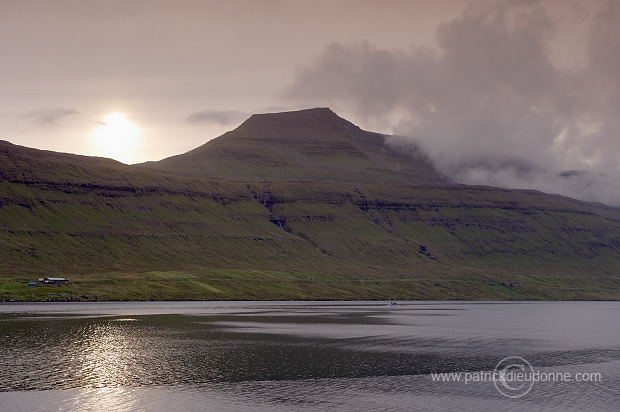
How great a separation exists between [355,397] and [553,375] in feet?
116

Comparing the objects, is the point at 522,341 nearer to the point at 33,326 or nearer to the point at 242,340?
the point at 242,340

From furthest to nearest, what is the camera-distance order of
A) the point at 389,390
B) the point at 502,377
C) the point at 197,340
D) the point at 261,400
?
the point at 197,340, the point at 502,377, the point at 389,390, the point at 261,400

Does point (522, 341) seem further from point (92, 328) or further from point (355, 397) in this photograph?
point (92, 328)

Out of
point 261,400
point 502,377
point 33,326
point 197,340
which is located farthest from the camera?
point 33,326

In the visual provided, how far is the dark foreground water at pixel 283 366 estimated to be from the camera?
76.7 m

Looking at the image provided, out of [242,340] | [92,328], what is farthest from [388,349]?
[92,328]

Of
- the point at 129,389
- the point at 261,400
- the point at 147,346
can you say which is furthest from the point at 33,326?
the point at 261,400

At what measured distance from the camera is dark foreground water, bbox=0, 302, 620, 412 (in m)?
76.7

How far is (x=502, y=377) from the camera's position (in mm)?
95312

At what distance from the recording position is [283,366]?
100812 millimetres

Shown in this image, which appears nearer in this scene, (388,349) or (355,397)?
(355,397)

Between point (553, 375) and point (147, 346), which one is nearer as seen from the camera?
point (553, 375)

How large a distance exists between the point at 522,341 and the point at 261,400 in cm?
8687

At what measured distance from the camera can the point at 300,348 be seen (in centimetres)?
12225
